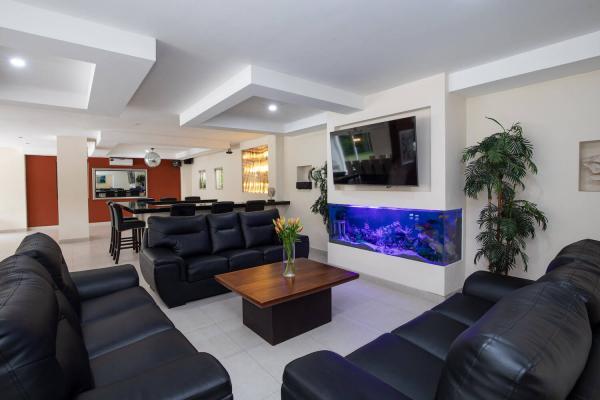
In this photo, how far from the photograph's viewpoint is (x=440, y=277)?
3590 millimetres

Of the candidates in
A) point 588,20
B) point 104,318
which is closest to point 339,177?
point 588,20

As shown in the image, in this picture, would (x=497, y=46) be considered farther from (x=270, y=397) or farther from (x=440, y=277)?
(x=270, y=397)

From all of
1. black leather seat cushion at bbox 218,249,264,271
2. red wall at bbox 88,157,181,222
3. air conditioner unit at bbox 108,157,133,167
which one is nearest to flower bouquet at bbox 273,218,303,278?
black leather seat cushion at bbox 218,249,264,271

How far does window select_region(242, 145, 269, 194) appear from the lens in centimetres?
787

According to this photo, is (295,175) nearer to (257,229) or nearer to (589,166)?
(257,229)

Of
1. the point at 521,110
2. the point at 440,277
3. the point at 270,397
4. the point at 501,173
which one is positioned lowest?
the point at 270,397

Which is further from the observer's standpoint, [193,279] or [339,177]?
[339,177]

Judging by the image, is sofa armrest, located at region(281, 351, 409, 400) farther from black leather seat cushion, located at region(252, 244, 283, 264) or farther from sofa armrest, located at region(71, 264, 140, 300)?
black leather seat cushion, located at region(252, 244, 283, 264)

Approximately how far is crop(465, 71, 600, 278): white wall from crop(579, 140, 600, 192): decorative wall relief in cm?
5

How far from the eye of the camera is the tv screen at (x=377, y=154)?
12.2 feet

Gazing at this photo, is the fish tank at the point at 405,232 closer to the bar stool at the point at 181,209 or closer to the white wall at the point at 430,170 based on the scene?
the white wall at the point at 430,170

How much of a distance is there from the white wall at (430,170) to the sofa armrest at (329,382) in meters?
2.74

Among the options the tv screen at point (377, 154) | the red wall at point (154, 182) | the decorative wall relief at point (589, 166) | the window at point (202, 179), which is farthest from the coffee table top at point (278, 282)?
the red wall at point (154, 182)

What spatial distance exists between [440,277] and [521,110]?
2.11 meters
